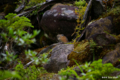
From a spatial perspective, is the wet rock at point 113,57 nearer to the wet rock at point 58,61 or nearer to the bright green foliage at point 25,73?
the wet rock at point 58,61

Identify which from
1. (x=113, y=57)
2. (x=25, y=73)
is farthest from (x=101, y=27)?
(x=25, y=73)

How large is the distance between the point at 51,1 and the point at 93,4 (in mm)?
4129

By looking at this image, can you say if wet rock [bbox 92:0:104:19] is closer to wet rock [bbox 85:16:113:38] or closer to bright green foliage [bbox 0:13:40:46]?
wet rock [bbox 85:16:113:38]

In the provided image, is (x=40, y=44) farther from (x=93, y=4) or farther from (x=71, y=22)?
(x=93, y=4)

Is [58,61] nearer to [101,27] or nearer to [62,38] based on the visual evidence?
[101,27]

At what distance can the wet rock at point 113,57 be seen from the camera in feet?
9.71

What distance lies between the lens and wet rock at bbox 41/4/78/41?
7277 millimetres

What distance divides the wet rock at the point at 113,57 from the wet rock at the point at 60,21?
13.5 feet

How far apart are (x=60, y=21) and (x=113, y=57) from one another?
4997 mm

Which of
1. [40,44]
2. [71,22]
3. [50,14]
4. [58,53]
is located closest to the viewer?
[58,53]

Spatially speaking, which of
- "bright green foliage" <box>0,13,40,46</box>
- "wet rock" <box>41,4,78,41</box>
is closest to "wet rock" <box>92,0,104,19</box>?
"wet rock" <box>41,4,78,41</box>

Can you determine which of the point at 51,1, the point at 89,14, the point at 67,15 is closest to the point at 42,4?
the point at 51,1

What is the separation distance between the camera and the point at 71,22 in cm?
727

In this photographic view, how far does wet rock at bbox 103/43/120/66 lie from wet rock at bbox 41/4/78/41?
13.5ft
